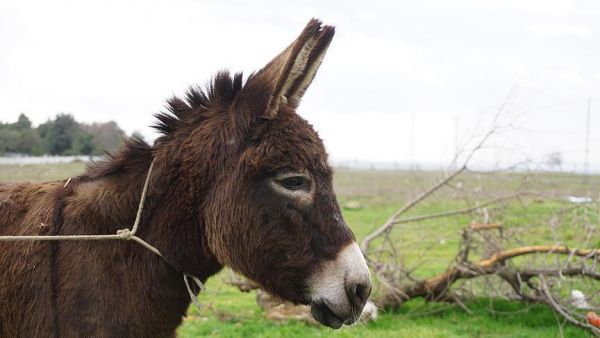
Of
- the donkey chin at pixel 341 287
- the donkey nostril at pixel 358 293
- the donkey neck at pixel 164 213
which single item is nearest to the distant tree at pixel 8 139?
the donkey neck at pixel 164 213

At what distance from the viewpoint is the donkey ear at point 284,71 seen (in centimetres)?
289

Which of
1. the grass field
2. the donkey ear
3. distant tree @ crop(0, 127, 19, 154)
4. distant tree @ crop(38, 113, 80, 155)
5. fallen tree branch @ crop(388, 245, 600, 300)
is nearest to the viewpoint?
the donkey ear

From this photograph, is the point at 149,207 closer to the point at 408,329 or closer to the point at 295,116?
the point at 295,116

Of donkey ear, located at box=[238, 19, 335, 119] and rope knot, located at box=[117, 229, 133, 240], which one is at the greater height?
donkey ear, located at box=[238, 19, 335, 119]

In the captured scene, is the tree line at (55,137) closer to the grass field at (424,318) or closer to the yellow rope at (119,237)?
the grass field at (424,318)

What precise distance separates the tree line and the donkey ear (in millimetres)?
2540

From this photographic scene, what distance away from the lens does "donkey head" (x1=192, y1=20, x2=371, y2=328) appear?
2.81m

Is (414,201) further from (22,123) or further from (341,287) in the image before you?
Result: (341,287)

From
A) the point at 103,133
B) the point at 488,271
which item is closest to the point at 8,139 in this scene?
the point at 103,133

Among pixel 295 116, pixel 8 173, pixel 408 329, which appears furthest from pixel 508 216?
pixel 8 173

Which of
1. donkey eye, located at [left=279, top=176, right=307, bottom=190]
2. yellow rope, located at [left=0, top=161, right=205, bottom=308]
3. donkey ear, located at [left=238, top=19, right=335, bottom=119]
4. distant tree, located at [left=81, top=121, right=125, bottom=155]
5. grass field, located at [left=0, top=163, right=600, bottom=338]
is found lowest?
grass field, located at [left=0, top=163, right=600, bottom=338]

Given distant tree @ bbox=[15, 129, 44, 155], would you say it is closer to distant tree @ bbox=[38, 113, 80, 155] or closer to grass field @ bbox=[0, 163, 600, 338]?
distant tree @ bbox=[38, 113, 80, 155]

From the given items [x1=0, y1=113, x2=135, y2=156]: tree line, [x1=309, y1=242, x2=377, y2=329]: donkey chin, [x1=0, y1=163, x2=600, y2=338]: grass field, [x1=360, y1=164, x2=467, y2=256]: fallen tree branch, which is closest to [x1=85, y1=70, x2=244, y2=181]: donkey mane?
[x1=309, y1=242, x2=377, y2=329]: donkey chin

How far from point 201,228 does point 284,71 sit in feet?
3.09
